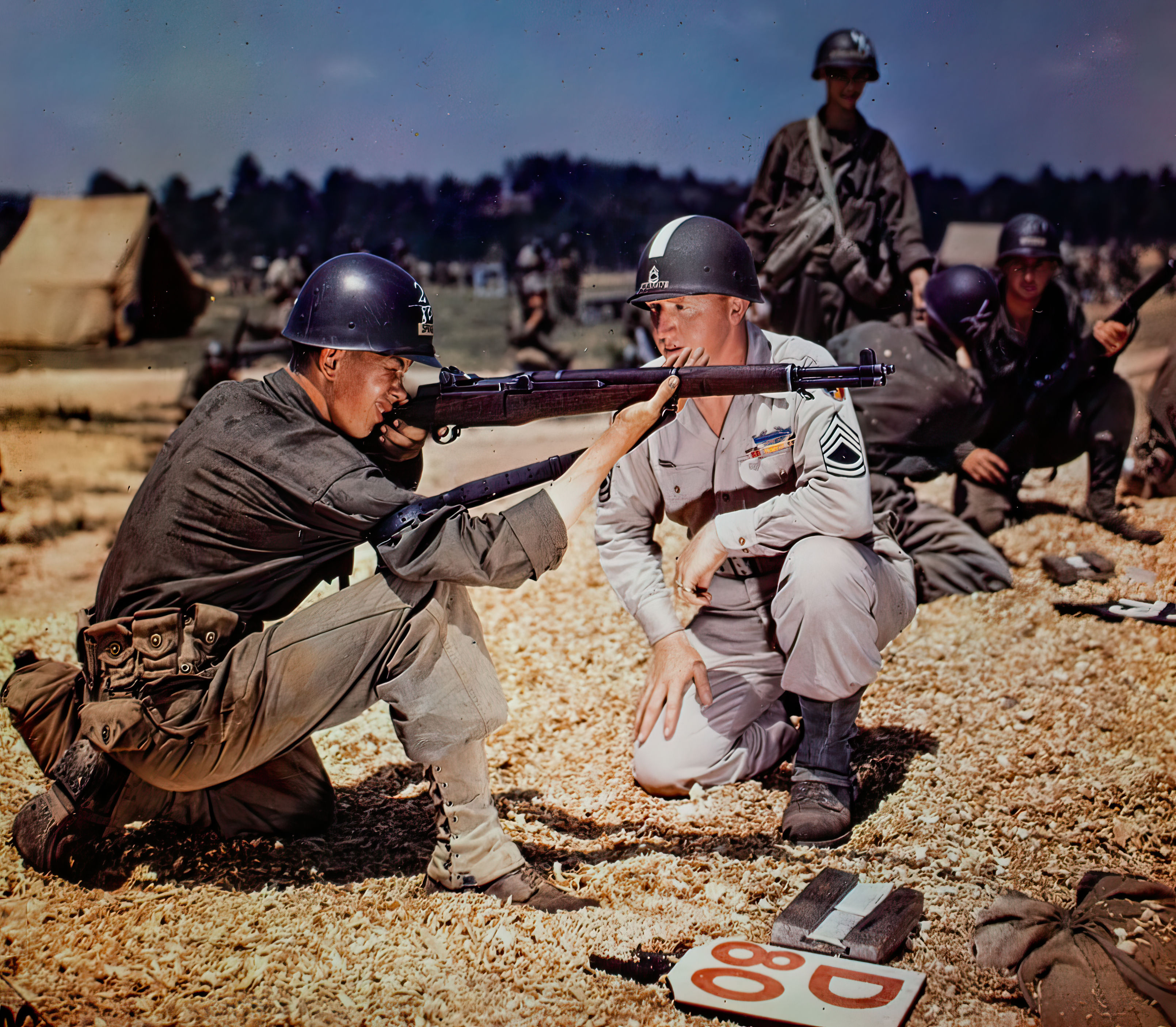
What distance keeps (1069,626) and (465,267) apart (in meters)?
10.1

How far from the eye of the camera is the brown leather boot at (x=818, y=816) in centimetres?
331

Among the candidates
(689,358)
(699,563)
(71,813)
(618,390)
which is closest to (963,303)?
(689,358)

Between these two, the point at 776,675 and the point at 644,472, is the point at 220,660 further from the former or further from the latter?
the point at 776,675

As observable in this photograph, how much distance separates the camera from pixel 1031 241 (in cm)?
582

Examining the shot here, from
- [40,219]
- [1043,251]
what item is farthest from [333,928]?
[40,219]

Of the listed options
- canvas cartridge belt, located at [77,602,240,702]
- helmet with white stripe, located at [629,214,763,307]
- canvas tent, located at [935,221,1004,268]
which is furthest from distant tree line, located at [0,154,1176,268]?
canvas cartridge belt, located at [77,602,240,702]

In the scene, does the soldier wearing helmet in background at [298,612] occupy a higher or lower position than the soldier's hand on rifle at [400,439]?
lower

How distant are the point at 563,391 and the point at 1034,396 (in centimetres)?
366

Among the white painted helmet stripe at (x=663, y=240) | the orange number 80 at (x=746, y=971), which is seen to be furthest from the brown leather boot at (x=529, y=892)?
the white painted helmet stripe at (x=663, y=240)

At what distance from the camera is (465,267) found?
43.7 ft

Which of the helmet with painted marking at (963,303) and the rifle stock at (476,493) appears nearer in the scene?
the rifle stock at (476,493)

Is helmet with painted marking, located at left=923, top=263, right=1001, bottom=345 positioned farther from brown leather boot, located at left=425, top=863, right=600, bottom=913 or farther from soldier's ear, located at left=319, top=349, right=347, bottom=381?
brown leather boot, located at left=425, top=863, right=600, bottom=913

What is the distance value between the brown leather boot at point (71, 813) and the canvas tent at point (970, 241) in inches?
274

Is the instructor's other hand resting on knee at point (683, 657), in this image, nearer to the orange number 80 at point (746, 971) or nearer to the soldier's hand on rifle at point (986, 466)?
the orange number 80 at point (746, 971)
